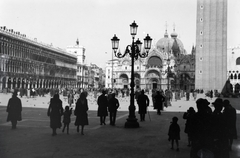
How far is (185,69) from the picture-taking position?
96188 mm

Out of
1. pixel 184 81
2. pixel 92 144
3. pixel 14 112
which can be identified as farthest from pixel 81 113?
pixel 184 81

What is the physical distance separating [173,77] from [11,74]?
5000 centimetres

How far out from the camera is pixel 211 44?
57.8 m

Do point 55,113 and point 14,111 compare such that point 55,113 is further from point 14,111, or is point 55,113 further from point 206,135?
point 206,135

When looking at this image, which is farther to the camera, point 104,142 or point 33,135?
point 33,135

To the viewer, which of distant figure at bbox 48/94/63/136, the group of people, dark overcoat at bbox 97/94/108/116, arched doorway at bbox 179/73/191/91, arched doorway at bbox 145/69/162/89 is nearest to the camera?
the group of people

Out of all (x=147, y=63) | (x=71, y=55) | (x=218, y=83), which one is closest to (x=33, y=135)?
(x=218, y=83)

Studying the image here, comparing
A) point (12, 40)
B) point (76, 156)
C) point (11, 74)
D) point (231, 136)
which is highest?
point (12, 40)

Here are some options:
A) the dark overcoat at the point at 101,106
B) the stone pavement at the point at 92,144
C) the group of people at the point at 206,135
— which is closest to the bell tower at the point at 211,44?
the dark overcoat at the point at 101,106

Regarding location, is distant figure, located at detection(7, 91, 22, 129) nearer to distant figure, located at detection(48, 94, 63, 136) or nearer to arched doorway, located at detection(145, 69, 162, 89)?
distant figure, located at detection(48, 94, 63, 136)

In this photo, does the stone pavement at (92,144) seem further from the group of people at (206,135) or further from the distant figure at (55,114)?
the group of people at (206,135)

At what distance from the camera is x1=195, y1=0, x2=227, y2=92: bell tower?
188 ft

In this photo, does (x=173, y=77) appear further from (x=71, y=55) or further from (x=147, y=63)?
(x=71, y=55)

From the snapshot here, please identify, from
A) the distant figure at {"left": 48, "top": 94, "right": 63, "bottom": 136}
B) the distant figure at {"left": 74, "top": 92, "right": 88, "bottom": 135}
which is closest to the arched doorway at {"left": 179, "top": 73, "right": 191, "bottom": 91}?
the distant figure at {"left": 74, "top": 92, "right": 88, "bottom": 135}
